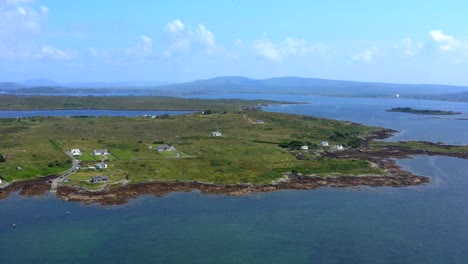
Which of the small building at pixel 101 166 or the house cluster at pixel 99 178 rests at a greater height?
the small building at pixel 101 166

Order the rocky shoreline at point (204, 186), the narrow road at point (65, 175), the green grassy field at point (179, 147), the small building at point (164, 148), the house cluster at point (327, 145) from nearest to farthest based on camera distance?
the rocky shoreline at point (204, 186)
the narrow road at point (65, 175)
the green grassy field at point (179, 147)
the small building at point (164, 148)
the house cluster at point (327, 145)

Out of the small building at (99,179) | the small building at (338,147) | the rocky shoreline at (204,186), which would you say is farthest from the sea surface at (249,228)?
the small building at (338,147)

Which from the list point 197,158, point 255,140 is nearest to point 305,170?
point 197,158

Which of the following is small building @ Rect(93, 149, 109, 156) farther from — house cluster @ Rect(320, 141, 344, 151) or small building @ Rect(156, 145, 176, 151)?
house cluster @ Rect(320, 141, 344, 151)

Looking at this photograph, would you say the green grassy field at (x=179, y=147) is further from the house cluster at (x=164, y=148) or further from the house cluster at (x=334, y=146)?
the house cluster at (x=334, y=146)

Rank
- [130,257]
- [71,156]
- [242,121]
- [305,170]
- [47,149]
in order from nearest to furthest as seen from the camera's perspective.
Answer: [130,257]
[305,170]
[71,156]
[47,149]
[242,121]

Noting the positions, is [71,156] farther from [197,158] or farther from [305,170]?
[305,170]

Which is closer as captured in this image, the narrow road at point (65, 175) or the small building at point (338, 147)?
the narrow road at point (65, 175)
